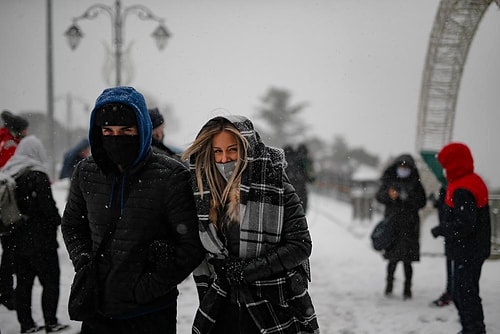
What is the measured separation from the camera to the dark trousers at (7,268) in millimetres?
4332

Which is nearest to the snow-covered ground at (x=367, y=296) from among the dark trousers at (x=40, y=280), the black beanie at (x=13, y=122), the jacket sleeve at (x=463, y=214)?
the dark trousers at (x=40, y=280)

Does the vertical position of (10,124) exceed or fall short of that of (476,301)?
it exceeds it

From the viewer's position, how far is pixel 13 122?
14.8ft

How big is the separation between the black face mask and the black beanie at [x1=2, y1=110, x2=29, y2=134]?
271cm

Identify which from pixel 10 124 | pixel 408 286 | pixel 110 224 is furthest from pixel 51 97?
pixel 110 224

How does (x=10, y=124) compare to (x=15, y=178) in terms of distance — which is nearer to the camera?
(x=15, y=178)

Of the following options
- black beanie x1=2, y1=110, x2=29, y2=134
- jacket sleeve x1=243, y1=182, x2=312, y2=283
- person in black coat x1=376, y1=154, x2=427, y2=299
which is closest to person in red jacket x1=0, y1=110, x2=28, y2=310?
black beanie x1=2, y1=110, x2=29, y2=134

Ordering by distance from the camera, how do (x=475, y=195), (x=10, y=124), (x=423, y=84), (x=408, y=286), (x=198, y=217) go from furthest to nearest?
1. (x=423, y=84)
2. (x=408, y=286)
3. (x=10, y=124)
4. (x=475, y=195)
5. (x=198, y=217)

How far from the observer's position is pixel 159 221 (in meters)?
2.28

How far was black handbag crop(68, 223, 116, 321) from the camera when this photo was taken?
7.33 feet

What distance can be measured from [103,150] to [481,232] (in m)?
3.35

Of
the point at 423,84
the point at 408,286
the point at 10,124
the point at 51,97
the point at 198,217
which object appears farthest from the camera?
the point at 51,97

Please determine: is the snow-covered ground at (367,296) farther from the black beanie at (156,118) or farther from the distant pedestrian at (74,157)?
the black beanie at (156,118)

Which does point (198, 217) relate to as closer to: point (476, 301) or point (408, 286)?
point (476, 301)
